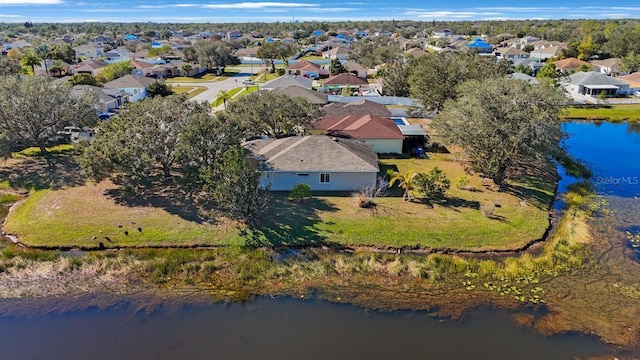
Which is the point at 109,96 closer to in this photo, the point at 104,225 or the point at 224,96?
the point at 224,96

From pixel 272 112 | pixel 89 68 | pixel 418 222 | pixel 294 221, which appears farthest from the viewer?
pixel 89 68

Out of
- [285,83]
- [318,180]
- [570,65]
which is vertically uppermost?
[570,65]

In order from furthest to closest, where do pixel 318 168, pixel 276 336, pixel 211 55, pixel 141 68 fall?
1. pixel 211 55
2. pixel 141 68
3. pixel 318 168
4. pixel 276 336

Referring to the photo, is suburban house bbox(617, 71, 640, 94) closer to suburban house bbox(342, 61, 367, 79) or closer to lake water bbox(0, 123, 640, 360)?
suburban house bbox(342, 61, 367, 79)

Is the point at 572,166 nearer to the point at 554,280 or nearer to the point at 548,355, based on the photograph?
the point at 554,280

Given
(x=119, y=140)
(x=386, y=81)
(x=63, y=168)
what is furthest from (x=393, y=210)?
(x=386, y=81)

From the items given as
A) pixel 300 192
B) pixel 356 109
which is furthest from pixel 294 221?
pixel 356 109
